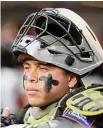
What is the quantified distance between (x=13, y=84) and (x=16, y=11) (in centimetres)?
63

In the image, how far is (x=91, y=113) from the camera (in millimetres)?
1218

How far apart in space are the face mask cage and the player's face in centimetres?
8

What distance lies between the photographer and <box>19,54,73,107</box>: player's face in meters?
1.42

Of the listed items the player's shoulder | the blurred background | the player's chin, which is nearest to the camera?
the player's shoulder

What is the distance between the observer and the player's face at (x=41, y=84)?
142 centimetres

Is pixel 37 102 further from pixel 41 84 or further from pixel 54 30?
pixel 54 30

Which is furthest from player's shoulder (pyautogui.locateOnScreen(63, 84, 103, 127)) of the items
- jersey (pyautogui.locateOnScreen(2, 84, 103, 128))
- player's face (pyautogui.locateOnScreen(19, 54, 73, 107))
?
player's face (pyautogui.locateOnScreen(19, 54, 73, 107))

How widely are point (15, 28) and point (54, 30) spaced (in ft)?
5.86

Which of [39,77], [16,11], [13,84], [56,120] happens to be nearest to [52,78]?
[39,77]

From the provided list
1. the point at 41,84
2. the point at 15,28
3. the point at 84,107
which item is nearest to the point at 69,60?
the point at 41,84

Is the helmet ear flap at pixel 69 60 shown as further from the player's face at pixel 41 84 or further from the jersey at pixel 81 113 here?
the jersey at pixel 81 113

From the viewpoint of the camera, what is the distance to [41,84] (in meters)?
1.43

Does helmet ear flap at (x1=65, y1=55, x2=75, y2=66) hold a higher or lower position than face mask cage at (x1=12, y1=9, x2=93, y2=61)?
lower

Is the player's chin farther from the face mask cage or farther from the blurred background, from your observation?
the blurred background
